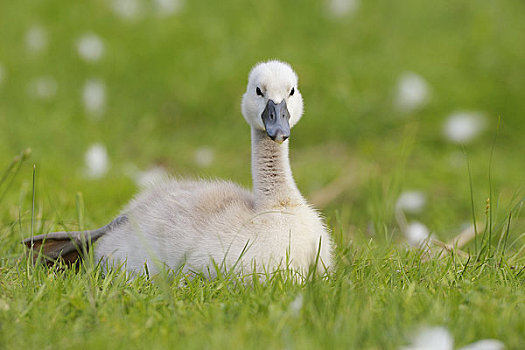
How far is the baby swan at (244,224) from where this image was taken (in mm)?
3408

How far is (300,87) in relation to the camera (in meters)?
8.18

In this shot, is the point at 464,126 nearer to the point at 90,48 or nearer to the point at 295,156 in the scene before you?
the point at 295,156

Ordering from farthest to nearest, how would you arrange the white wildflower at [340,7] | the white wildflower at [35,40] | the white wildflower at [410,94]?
1. the white wildflower at [340,7]
2. the white wildflower at [35,40]
3. the white wildflower at [410,94]

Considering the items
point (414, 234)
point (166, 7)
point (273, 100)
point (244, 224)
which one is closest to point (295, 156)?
point (166, 7)

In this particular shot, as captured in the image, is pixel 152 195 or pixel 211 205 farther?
pixel 152 195

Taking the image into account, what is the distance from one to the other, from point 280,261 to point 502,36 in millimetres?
6729

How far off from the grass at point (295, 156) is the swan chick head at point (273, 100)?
2.37 ft

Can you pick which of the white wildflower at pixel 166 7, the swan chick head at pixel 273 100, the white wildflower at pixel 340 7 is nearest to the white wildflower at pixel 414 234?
the swan chick head at pixel 273 100

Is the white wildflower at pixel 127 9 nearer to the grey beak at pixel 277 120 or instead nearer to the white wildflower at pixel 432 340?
Result: the grey beak at pixel 277 120

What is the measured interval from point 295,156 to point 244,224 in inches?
164

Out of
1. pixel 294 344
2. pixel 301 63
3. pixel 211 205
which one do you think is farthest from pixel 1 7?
pixel 294 344

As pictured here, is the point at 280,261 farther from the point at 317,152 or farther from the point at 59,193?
the point at 317,152

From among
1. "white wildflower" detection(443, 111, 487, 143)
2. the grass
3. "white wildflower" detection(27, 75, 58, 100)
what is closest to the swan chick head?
the grass

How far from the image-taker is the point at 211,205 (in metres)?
3.69
